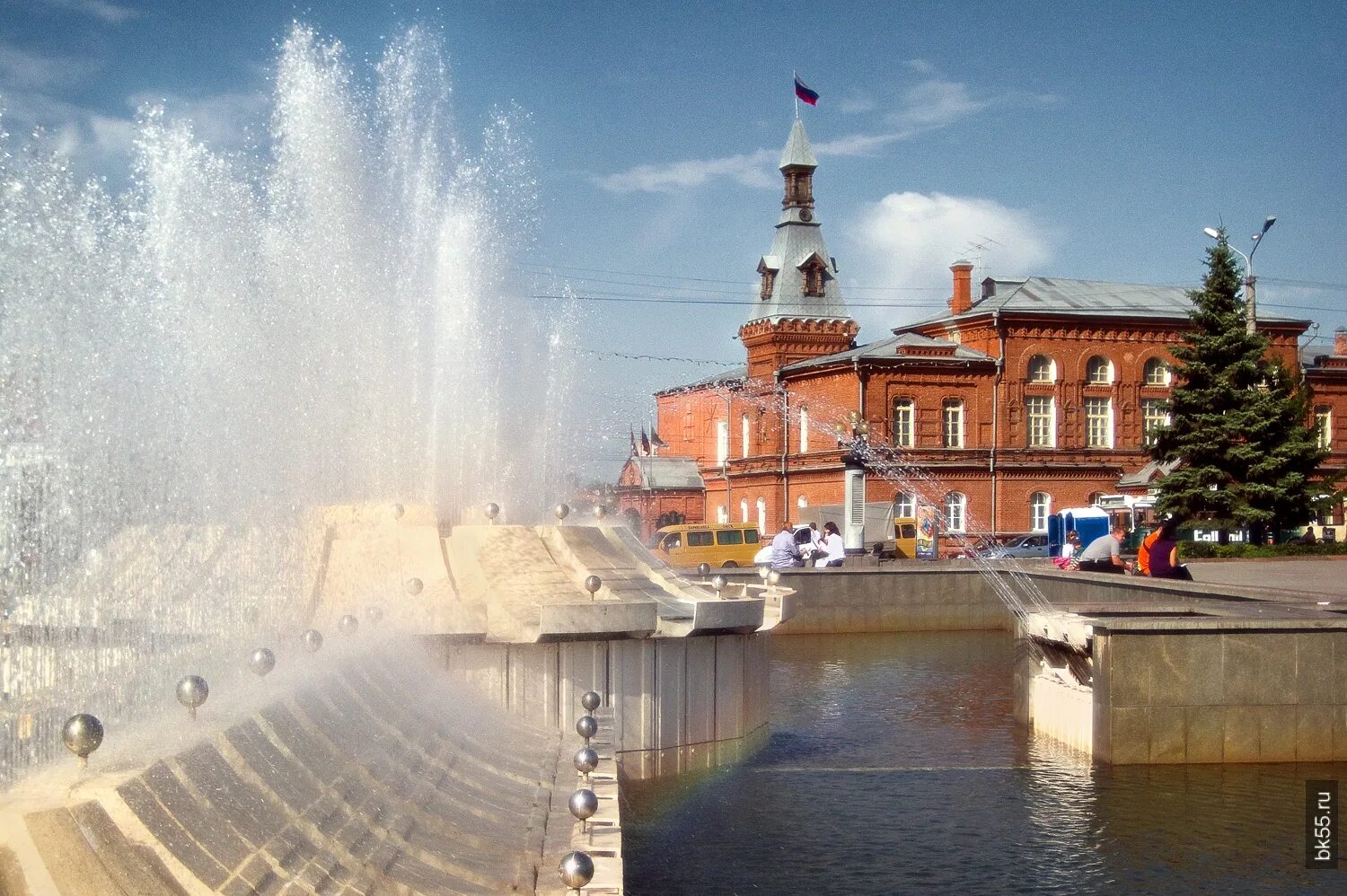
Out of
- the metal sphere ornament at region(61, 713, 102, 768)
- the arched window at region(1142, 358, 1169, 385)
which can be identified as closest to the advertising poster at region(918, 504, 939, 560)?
the arched window at region(1142, 358, 1169, 385)

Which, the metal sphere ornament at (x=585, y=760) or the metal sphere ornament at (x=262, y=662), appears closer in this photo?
the metal sphere ornament at (x=262, y=662)

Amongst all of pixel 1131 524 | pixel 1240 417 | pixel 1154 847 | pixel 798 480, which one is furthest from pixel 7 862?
pixel 798 480

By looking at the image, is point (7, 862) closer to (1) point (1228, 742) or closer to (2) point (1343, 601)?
(1) point (1228, 742)

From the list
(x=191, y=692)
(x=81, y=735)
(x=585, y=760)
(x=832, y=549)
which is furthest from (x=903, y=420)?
(x=81, y=735)

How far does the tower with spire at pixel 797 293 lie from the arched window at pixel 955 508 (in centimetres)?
1056

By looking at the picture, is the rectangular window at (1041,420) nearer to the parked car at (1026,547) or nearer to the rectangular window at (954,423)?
A: the rectangular window at (954,423)

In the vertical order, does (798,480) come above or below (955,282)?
below

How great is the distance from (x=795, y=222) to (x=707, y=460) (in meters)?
11.0

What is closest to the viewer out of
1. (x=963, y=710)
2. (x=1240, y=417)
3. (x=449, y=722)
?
(x=449, y=722)

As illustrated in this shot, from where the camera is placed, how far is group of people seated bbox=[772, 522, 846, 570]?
23828mm

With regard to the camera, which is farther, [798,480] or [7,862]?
[798,480]

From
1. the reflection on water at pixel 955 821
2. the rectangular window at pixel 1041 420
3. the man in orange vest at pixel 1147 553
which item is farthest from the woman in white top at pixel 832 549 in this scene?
the rectangular window at pixel 1041 420

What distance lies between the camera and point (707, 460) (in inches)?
2530

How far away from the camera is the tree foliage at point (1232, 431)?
37125mm
